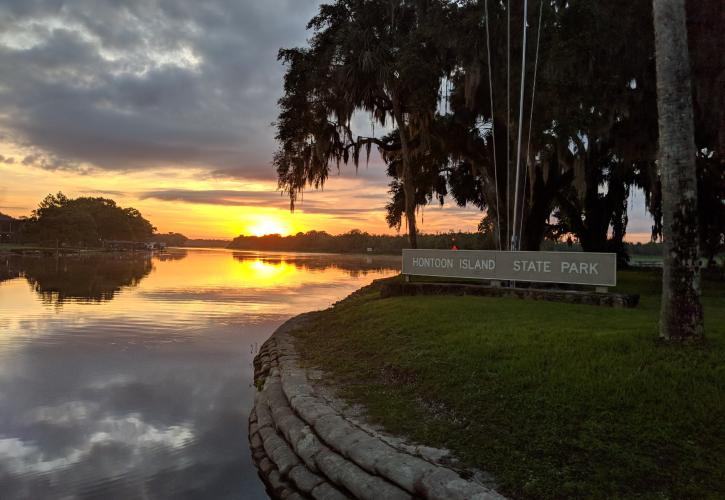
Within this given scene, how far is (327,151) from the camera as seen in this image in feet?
75.3

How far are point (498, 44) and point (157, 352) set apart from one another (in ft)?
46.2

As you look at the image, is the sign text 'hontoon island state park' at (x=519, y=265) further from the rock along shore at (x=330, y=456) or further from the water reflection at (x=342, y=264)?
the water reflection at (x=342, y=264)

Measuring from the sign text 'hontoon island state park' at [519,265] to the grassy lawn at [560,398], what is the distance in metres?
2.08

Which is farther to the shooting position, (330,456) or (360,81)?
(360,81)

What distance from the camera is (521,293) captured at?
13469mm

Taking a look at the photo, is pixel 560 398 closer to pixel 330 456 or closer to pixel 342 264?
pixel 330 456

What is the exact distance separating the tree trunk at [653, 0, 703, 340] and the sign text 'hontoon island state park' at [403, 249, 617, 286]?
16.2 feet

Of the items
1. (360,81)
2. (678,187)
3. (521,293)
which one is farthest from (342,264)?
(678,187)

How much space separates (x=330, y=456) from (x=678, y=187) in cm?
607

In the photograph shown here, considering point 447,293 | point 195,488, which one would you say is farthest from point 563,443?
point 447,293

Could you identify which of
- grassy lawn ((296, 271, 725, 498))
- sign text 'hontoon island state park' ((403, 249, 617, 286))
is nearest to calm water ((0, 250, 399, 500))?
grassy lawn ((296, 271, 725, 498))

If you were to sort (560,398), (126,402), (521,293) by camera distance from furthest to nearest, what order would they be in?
(521,293), (126,402), (560,398)

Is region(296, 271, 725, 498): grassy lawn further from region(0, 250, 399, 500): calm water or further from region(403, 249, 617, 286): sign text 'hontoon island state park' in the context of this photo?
region(0, 250, 399, 500): calm water

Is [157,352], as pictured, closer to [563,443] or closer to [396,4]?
[563,443]
